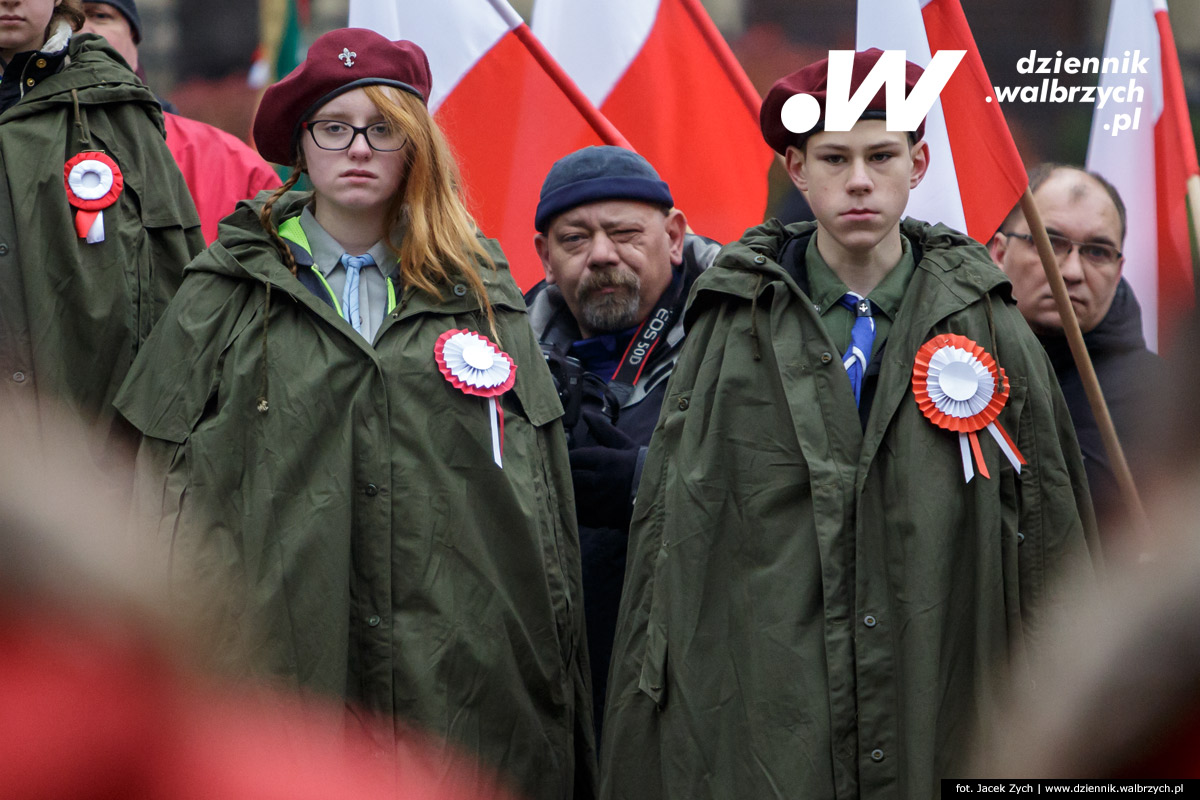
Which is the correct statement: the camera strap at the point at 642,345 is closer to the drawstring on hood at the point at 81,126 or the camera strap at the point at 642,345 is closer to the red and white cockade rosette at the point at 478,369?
the red and white cockade rosette at the point at 478,369

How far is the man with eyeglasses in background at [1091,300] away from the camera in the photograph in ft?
14.6

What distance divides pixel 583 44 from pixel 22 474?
4.98 metres

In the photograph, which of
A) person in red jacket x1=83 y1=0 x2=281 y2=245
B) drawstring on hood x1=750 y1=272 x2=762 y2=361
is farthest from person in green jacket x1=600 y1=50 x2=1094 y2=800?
person in red jacket x1=83 y1=0 x2=281 y2=245

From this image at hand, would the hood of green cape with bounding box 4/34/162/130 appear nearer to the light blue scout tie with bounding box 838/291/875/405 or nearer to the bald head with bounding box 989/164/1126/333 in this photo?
the light blue scout tie with bounding box 838/291/875/405

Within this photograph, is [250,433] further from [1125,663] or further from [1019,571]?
[1125,663]

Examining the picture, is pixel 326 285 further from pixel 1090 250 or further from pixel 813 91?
pixel 1090 250

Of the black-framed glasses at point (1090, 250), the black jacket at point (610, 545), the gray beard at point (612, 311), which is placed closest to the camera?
the black jacket at point (610, 545)

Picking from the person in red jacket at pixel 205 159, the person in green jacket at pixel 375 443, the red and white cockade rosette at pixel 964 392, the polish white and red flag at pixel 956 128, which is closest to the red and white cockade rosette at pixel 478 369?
the person in green jacket at pixel 375 443

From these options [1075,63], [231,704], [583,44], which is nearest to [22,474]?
[231,704]

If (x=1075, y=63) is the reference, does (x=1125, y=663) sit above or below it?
below

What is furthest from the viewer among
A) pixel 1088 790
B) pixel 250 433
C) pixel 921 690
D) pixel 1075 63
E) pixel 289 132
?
pixel 1075 63

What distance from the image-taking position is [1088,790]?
30.1 inches

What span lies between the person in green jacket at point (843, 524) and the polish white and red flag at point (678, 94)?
2.06m

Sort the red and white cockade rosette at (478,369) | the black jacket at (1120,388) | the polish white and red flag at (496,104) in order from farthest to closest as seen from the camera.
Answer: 1. the polish white and red flag at (496,104)
2. the black jacket at (1120,388)
3. the red and white cockade rosette at (478,369)
